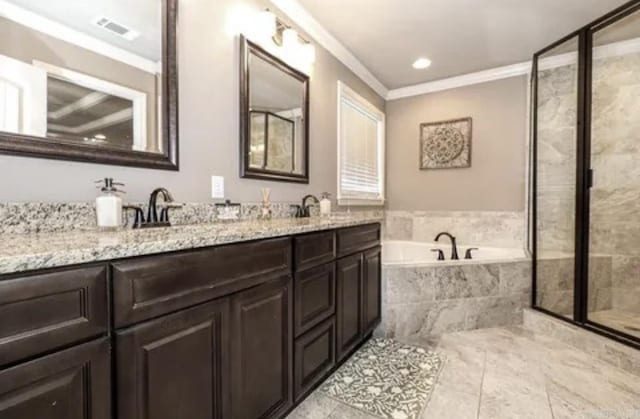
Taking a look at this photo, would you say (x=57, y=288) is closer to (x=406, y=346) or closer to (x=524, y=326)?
(x=406, y=346)

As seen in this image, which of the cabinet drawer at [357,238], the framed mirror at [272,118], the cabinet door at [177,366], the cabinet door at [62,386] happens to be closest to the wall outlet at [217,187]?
the framed mirror at [272,118]

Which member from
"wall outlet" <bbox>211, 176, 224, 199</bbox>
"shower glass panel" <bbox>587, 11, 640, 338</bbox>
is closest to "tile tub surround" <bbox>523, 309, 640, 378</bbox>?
"shower glass panel" <bbox>587, 11, 640, 338</bbox>

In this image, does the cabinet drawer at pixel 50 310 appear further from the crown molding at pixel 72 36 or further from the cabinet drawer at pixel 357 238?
the cabinet drawer at pixel 357 238

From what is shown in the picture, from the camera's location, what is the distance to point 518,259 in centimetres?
288

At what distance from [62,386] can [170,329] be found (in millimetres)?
260

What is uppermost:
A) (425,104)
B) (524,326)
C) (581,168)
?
(425,104)

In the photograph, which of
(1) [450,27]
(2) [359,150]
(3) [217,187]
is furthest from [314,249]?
(1) [450,27]

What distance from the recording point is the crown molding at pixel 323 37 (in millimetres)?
2245

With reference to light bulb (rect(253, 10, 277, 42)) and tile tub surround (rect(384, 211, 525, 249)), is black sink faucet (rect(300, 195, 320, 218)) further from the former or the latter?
tile tub surround (rect(384, 211, 525, 249))

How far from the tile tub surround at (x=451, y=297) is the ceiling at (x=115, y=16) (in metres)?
2.02

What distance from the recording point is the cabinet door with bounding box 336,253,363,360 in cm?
184

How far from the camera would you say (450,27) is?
258cm

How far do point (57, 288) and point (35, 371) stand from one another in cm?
16

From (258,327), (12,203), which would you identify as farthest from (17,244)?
(258,327)
